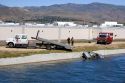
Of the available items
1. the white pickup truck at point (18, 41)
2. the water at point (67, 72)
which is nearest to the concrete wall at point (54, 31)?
the white pickup truck at point (18, 41)

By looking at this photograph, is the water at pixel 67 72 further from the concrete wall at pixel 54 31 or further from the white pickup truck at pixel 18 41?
the concrete wall at pixel 54 31

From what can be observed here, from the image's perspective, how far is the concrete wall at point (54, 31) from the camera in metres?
74.1

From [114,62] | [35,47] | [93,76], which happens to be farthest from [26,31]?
[93,76]

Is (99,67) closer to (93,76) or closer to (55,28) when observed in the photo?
(93,76)

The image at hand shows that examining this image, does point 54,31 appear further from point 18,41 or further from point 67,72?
point 67,72

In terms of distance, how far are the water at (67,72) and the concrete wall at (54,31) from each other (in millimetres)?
20130

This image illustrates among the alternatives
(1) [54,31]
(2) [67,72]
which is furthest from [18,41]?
(1) [54,31]

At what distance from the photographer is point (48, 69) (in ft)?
158

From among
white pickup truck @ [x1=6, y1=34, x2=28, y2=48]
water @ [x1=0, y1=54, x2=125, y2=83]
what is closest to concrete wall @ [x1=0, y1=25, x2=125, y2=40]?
white pickup truck @ [x1=6, y1=34, x2=28, y2=48]

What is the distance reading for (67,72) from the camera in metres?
46.5

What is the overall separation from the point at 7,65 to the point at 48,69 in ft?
16.9

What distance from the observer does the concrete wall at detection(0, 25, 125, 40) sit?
74.1 meters

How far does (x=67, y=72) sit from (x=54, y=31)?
37.2 metres

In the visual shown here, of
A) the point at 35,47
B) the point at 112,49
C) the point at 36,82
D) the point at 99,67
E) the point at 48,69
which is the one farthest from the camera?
the point at 112,49
